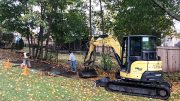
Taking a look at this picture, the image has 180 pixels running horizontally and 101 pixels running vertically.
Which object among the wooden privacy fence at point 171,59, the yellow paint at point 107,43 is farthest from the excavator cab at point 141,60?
the wooden privacy fence at point 171,59

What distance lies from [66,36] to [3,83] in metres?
12.2

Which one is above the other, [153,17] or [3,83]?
[153,17]

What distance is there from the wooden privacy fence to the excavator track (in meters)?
11.6

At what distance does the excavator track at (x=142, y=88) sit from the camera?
54.4 feet

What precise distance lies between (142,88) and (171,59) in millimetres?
12434

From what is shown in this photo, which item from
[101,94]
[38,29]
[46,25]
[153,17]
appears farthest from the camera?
[38,29]

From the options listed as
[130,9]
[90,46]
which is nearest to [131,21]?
[130,9]

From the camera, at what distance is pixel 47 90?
15.3m

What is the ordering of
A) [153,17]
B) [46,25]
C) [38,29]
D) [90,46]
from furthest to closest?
[38,29]
[46,25]
[153,17]
[90,46]

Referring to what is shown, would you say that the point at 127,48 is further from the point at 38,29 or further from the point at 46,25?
the point at 38,29

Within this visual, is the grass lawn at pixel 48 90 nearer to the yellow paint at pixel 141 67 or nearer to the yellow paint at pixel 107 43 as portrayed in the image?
the yellow paint at pixel 141 67

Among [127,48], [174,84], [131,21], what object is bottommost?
[174,84]

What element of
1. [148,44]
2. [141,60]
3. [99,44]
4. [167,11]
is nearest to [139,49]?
[148,44]

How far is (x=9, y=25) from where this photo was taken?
2778 cm
